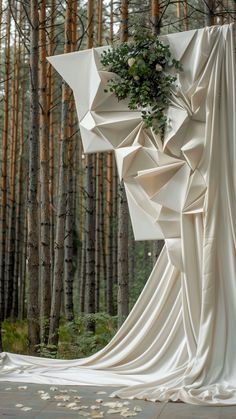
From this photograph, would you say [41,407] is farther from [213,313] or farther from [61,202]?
[61,202]

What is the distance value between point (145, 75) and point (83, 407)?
265 cm

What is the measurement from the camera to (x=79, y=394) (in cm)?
446

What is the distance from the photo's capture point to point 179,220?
500 centimetres

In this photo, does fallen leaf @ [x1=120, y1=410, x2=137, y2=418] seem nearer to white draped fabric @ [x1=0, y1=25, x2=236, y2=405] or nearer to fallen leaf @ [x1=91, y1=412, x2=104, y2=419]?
fallen leaf @ [x1=91, y1=412, x2=104, y2=419]

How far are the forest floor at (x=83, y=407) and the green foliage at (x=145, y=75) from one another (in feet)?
7.02

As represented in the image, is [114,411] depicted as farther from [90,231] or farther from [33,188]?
[90,231]

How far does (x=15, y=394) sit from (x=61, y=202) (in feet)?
9.54

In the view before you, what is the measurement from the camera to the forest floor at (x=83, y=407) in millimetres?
3848

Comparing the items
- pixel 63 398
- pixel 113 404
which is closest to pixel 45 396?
pixel 63 398

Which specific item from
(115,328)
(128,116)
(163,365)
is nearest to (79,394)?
(163,365)

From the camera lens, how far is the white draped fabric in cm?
466

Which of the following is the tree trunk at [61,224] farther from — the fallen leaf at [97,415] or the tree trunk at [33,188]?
the fallen leaf at [97,415]

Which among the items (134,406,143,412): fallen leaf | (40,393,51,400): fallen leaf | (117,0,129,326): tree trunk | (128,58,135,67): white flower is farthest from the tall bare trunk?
(134,406,143,412): fallen leaf

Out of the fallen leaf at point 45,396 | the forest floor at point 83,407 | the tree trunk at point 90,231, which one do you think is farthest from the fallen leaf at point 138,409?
the tree trunk at point 90,231
